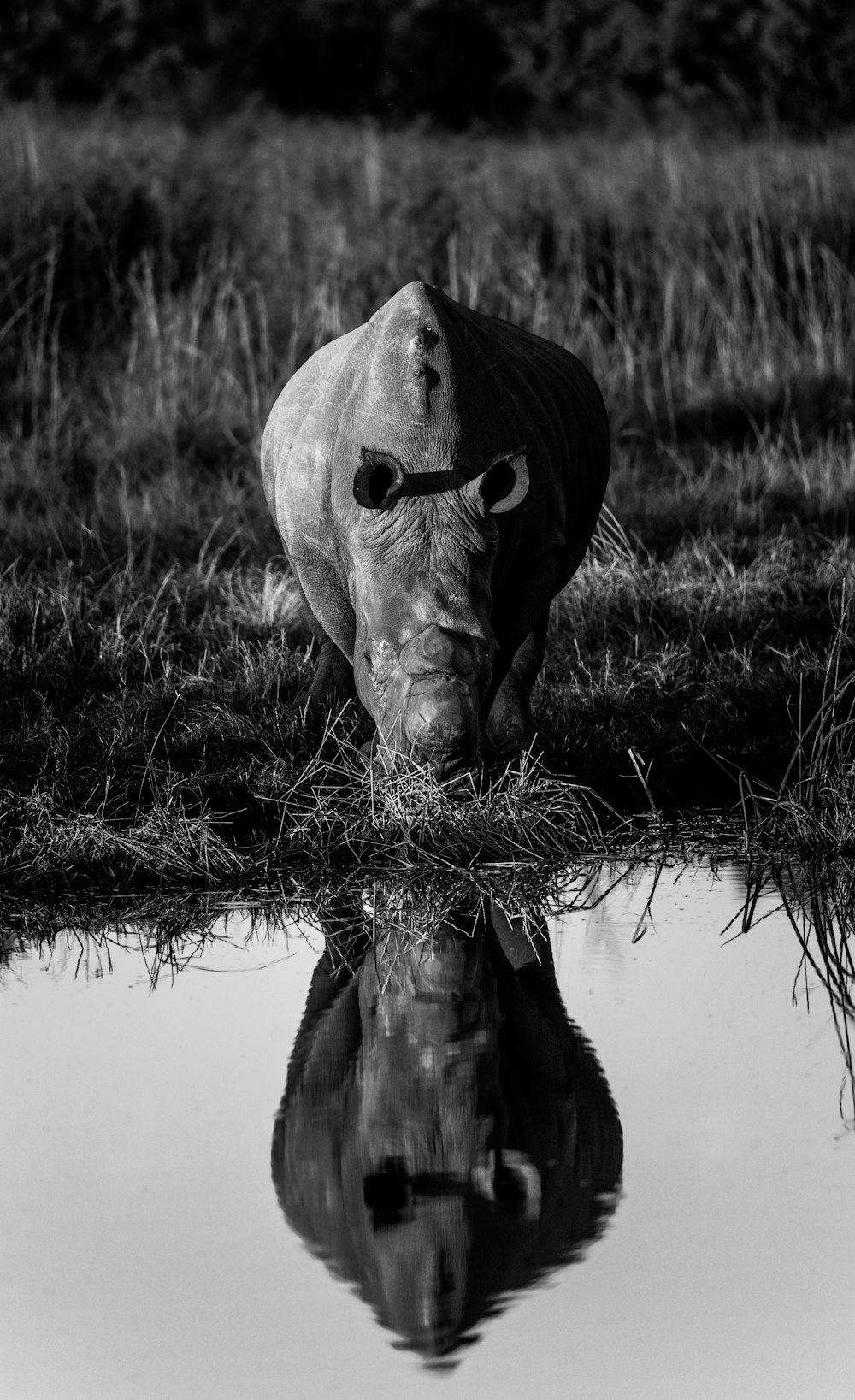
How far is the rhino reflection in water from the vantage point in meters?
3.03

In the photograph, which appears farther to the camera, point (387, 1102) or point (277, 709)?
point (277, 709)

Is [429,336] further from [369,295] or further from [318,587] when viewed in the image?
[369,295]

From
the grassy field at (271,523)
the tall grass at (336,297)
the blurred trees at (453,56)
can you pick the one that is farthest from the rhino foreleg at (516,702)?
the blurred trees at (453,56)

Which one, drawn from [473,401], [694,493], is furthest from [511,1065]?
[694,493]

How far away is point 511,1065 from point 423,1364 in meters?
0.99

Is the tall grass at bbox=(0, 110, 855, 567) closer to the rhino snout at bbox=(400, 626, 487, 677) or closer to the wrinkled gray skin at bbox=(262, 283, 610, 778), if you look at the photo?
the wrinkled gray skin at bbox=(262, 283, 610, 778)

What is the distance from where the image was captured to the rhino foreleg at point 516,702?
5820 millimetres

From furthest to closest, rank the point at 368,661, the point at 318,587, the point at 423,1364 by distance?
1. the point at 318,587
2. the point at 368,661
3. the point at 423,1364

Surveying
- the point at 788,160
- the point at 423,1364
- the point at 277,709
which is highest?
the point at 788,160

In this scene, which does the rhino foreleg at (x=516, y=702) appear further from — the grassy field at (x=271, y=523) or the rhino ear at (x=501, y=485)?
the rhino ear at (x=501, y=485)

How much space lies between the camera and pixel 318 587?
5.89 meters

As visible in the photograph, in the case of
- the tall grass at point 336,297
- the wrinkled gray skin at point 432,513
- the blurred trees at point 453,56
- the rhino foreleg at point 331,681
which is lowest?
the rhino foreleg at point 331,681

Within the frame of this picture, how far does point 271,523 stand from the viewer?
29.7ft

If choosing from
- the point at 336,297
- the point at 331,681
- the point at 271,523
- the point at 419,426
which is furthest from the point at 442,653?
the point at 336,297
